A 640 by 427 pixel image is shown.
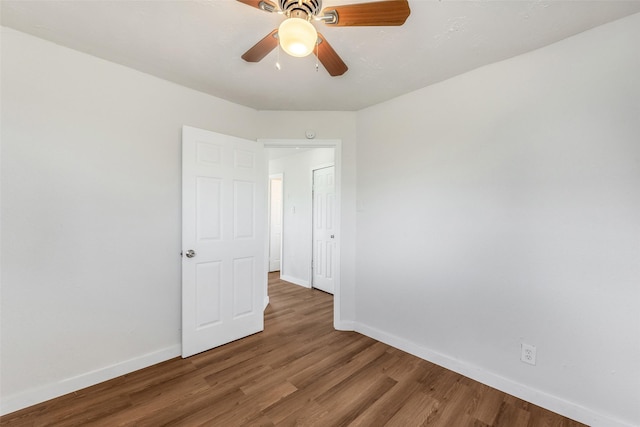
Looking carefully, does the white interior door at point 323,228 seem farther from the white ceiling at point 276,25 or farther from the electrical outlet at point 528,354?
the electrical outlet at point 528,354

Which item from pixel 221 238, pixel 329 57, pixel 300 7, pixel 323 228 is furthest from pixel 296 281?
pixel 300 7

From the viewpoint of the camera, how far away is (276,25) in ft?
5.46

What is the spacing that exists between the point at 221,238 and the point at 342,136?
5.72 ft

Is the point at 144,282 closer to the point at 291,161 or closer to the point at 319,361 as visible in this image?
the point at 319,361

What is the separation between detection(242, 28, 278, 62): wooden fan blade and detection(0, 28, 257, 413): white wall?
1246mm

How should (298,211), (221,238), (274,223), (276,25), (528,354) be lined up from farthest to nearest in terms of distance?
(274,223) → (298,211) → (221,238) → (528,354) → (276,25)

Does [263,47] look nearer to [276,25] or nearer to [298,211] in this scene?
[276,25]

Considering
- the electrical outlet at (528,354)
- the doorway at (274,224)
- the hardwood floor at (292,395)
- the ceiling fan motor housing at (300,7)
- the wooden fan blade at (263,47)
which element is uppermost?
the ceiling fan motor housing at (300,7)

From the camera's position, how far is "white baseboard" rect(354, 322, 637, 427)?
1.67 metres

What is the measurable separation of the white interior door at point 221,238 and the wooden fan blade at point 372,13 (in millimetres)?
1749

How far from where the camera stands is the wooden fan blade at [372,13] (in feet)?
3.84

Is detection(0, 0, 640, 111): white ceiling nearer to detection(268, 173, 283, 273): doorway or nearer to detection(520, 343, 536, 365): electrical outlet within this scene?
detection(520, 343, 536, 365): electrical outlet

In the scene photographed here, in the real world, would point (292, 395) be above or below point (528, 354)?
below

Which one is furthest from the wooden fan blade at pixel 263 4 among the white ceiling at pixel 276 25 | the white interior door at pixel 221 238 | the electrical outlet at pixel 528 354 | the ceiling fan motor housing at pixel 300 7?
the electrical outlet at pixel 528 354
